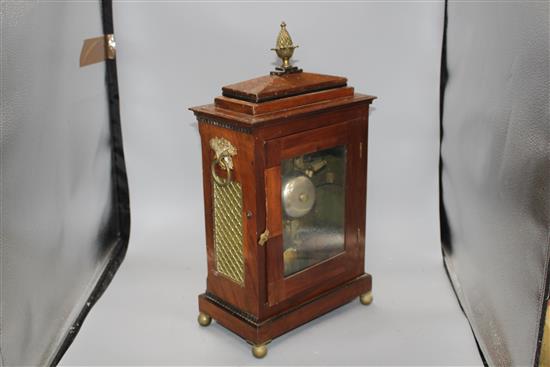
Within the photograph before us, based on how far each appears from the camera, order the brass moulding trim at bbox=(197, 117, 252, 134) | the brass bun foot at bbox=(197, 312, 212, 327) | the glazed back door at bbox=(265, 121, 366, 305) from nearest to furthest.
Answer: the brass moulding trim at bbox=(197, 117, 252, 134), the glazed back door at bbox=(265, 121, 366, 305), the brass bun foot at bbox=(197, 312, 212, 327)

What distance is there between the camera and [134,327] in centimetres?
247

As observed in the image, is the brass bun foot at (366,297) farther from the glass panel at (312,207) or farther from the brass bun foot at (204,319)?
the brass bun foot at (204,319)

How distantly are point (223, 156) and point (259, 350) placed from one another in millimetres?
632

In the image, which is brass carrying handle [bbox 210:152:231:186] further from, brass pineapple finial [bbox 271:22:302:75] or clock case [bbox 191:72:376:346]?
brass pineapple finial [bbox 271:22:302:75]

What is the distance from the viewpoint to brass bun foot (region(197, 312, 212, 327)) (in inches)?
96.8

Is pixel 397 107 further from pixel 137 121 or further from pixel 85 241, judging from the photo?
pixel 85 241

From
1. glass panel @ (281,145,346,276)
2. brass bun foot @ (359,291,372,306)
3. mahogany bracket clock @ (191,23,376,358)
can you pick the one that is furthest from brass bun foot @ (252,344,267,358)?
brass bun foot @ (359,291,372,306)

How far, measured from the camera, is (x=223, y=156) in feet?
7.23

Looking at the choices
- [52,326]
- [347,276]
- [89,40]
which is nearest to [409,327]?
[347,276]

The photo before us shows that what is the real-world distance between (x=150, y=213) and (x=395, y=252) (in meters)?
1.07

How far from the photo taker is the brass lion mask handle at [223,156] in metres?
2.18

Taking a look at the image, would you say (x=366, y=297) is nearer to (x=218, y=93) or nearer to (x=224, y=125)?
(x=224, y=125)

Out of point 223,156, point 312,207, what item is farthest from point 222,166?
point 312,207

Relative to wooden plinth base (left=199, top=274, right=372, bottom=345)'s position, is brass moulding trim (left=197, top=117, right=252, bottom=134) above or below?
above
